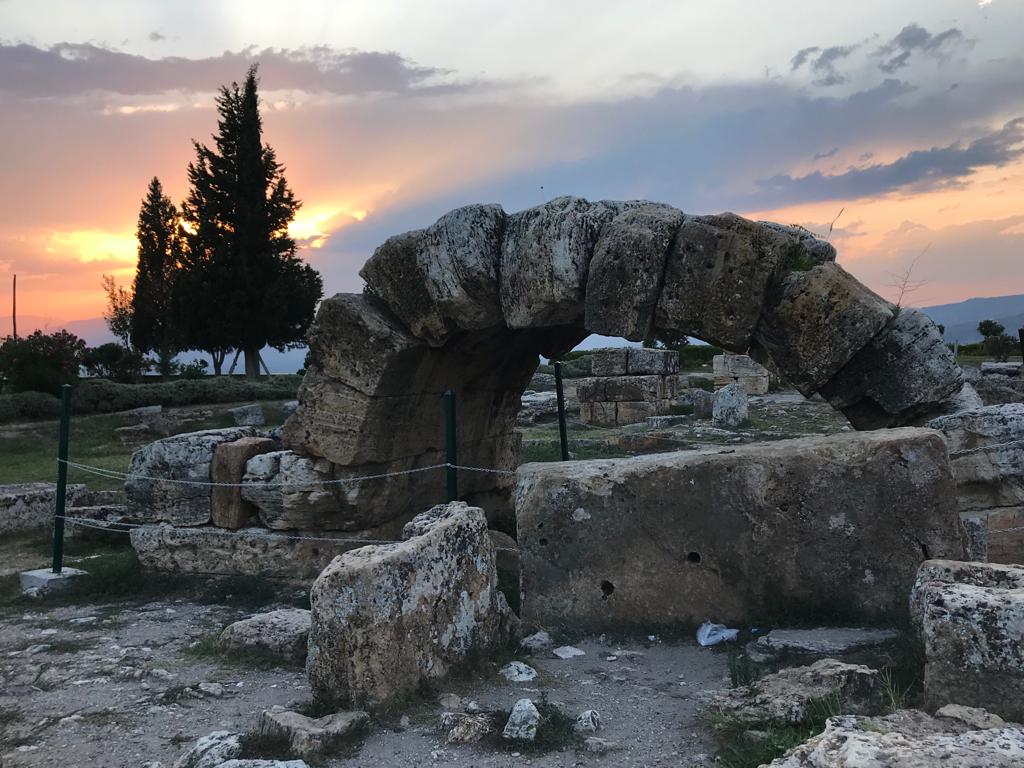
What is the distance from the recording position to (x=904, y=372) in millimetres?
5301

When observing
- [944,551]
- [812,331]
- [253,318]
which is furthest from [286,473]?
[253,318]

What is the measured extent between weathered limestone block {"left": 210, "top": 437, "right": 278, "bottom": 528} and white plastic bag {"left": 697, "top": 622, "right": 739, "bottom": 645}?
4034mm

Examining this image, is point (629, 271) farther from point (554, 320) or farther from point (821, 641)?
point (821, 641)

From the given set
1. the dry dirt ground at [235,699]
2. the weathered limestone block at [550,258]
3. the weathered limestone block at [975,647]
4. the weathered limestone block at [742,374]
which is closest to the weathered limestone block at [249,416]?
the weathered limestone block at [742,374]

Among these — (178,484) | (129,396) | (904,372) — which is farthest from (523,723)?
(129,396)

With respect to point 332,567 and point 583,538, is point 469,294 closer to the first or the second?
point 583,538

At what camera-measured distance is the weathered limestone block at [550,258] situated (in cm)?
581

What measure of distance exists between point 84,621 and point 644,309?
4473mm

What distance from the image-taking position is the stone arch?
17.4 ft

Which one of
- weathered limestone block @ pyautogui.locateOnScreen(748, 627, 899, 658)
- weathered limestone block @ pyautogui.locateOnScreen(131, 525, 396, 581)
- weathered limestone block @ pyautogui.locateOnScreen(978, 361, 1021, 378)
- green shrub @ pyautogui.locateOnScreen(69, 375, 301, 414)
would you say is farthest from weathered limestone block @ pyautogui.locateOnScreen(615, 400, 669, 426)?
weathered limestone block @ pyautogui.locateOnScreen(748, 627, 899, 658)

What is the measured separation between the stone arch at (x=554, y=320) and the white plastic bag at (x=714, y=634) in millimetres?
1717

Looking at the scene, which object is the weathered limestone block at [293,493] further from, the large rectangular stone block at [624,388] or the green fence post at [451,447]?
the large rectangular stone block at [624,388]

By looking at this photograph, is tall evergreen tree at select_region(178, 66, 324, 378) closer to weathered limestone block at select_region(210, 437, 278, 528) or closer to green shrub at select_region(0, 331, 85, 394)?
green shrub at select_region(0, 331, 85, 394)

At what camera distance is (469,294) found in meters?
6.22
